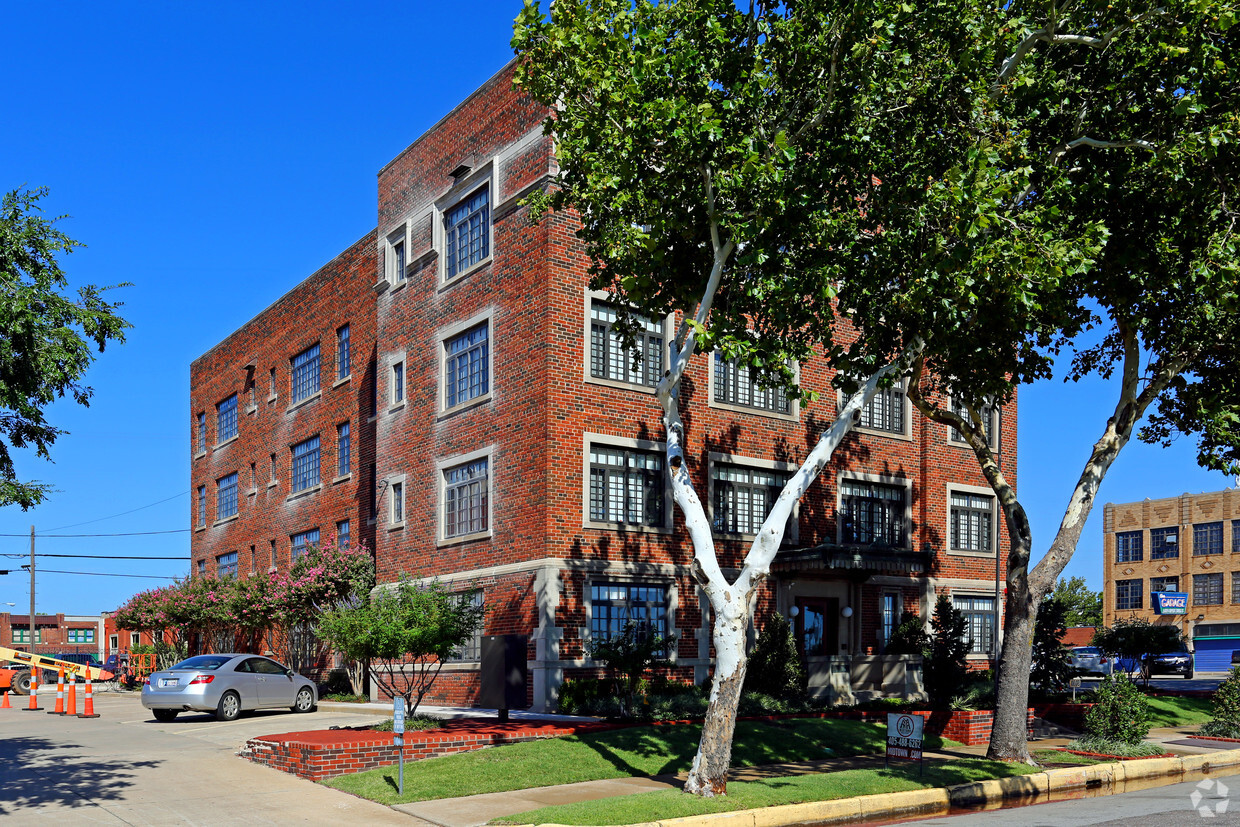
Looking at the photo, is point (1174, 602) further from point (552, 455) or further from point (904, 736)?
point (904, 736)

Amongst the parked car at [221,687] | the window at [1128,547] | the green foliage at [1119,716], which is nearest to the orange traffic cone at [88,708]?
the parked car at [221,687]

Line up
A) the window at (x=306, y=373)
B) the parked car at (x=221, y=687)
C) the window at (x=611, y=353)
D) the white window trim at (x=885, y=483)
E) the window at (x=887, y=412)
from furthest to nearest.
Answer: the window at (x=306, y=373)
the window at (x=887, y=412)
the white window trim at (x=885, y=483)
the window at (x=611, y=353)
the parked car at (x=221, y=687)

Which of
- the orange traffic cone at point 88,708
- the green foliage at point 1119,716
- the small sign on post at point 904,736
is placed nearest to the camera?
the small sign on post at point 904,736

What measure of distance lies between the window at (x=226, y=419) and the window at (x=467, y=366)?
65.6 feet

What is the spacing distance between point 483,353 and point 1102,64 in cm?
1513

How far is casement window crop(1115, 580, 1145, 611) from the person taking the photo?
77.2 metres

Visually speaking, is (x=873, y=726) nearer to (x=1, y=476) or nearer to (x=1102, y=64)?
(x=1102, y=64)

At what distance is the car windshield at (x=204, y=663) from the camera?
25.0 metres

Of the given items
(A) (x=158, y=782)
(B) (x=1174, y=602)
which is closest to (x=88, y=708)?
(A) (x=158, y=782)

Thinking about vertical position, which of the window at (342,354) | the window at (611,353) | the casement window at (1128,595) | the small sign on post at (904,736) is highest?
the window at (342,354)

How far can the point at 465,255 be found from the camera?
2889 centimetres

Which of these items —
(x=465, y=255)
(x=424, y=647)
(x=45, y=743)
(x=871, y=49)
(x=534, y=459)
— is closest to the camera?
(x=871, y=49)

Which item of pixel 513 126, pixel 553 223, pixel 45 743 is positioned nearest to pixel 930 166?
pixel 553 223

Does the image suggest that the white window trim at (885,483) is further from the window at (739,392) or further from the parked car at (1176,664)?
the parked car at (1176,664)
